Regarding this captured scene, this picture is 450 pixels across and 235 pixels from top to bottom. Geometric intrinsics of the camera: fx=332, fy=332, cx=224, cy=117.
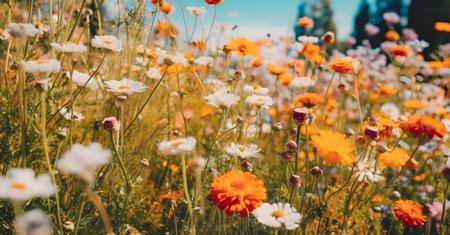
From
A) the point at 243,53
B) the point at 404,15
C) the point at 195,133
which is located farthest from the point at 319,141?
the point at 404,15

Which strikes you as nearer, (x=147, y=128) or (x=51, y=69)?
(x=51, y=69)

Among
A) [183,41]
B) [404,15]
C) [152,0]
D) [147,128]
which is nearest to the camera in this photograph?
[152,0]

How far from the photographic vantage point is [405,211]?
1.03 metres

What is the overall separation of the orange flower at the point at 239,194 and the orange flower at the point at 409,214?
1.67 feet

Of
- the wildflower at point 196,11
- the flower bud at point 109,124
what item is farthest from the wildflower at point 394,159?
the wildflower at point 196,11

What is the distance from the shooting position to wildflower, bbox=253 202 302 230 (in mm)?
719

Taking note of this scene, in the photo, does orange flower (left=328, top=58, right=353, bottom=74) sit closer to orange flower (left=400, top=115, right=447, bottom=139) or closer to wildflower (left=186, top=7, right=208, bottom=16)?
orange flower (left=400, top=115, right=447, bottom=139)

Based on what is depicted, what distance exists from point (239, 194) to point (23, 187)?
45 cm

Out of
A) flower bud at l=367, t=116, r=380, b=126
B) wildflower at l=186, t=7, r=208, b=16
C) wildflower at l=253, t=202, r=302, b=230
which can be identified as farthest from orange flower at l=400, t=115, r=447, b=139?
wildflower at l=186, t=7, r=208, b=16

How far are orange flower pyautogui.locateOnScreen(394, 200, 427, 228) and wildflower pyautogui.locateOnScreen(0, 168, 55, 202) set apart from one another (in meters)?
0.97

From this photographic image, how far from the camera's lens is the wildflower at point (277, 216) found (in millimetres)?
719

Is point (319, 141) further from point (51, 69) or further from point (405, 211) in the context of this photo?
point (51, 69)

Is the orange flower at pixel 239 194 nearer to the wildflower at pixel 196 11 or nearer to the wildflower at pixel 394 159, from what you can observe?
the wildflower at pixel 394 159

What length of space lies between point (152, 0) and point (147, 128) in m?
0.61
